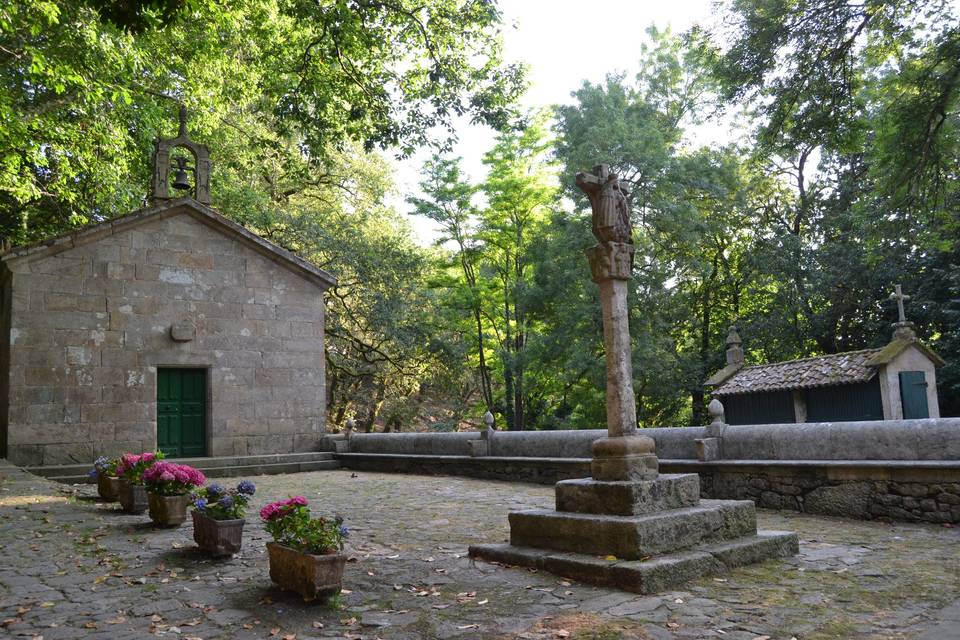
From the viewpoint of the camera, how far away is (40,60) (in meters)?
11.3

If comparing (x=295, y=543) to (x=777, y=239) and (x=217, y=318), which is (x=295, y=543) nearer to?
(x=217, y=318)

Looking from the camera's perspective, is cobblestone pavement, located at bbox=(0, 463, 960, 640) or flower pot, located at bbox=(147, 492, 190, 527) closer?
cobblestone pavement, located at bbox=(0, 463, 960, 640)

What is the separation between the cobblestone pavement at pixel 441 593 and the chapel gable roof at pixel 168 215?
7881 millimetres

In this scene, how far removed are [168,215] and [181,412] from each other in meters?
4.51

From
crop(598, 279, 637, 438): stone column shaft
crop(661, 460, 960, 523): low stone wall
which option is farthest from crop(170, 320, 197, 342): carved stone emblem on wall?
crop(598, 279, 637, 438): stone column shaft

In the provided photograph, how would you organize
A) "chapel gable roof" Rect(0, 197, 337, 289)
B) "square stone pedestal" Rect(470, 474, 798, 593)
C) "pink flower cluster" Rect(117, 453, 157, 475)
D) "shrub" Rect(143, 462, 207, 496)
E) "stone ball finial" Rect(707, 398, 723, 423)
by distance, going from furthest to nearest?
"chapel gable roof" Rect(0, 197, 337, 289), "stone ball finial" Rect(707, 398, 723, 423), "pink flower cluster" Rect(117, 453, 157, 475), "shrub" Rect(143, 462, 207, 496), "square stone pedestal" Rect(470, 474, 798, 593)

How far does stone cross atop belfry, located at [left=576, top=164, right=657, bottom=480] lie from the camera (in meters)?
6.56

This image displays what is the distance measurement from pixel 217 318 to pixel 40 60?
664 centimetres

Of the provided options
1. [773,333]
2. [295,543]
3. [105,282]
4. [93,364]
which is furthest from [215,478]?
[773,333]

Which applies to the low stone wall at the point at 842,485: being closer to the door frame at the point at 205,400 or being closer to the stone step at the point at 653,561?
the stone step at the point at 653,561

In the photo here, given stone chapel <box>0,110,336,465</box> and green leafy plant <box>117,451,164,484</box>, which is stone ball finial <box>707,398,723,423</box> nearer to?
green leafy plant <box>117,451,164,484</box>

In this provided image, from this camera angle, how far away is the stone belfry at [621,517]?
5.67 m

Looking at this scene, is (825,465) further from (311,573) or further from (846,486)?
(311,573)

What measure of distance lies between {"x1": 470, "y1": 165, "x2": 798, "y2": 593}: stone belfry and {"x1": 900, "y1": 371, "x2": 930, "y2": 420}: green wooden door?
286 inches
